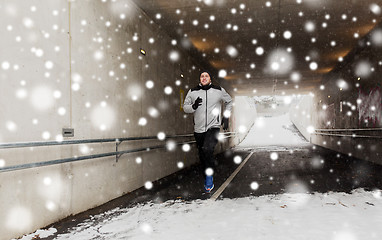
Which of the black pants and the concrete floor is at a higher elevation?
the black pants

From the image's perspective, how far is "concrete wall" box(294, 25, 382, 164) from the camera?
10289mm

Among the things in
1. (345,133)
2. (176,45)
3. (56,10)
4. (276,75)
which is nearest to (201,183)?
(56,10)

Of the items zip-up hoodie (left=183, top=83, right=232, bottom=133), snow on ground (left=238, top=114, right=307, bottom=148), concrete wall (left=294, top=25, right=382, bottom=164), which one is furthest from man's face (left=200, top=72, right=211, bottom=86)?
snow on ground (left=238, top=114, right=307, bottom=148)

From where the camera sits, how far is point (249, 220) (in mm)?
3828

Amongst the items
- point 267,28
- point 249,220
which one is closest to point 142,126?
point 249,220

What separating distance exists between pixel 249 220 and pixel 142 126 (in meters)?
3.93

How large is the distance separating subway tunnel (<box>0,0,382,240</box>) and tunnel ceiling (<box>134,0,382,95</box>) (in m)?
0.06

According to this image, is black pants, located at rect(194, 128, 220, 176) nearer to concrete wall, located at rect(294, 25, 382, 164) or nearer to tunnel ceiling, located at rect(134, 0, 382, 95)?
tunnel ceiling, located at rect(134, 0, 382, 95)

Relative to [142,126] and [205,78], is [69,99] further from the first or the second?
[142,126]

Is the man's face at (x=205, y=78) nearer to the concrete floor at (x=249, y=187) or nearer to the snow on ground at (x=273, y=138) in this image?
the concrete floor at (x=249, y=187)

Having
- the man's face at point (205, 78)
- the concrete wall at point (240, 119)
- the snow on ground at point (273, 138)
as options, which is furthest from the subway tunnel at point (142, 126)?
the concrete wall at point (240, 119)

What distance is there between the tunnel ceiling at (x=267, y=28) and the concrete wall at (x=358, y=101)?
1.63 ft

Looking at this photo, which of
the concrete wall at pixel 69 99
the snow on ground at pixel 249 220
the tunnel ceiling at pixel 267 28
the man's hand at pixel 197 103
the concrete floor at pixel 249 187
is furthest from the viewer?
the tunnel ceiling at pixel 267 28

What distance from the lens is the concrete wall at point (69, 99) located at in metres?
3.51
